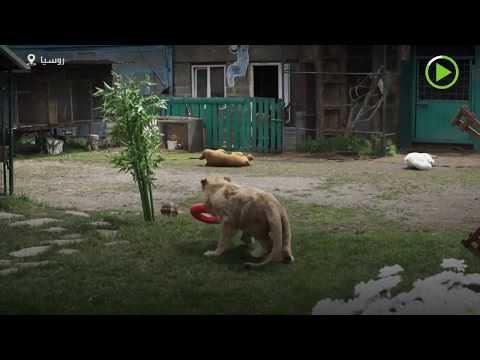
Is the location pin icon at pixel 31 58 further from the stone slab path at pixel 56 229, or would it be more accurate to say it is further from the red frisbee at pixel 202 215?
the red frisbee at pixel 202 215

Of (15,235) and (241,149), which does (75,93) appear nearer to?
(241,149)

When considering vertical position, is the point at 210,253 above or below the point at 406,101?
below

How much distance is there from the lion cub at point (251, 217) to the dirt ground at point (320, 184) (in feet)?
5.19

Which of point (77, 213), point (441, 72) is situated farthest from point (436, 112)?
point (77, 213)

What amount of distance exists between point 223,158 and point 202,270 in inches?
186

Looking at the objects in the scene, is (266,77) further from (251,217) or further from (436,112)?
(251,217)

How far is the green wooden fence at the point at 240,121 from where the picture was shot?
11.3 m

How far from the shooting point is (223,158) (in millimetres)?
10211

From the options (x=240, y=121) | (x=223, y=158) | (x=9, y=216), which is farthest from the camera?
(x=240, y=121)

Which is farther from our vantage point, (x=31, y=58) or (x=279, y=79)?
(x=279, y=79)

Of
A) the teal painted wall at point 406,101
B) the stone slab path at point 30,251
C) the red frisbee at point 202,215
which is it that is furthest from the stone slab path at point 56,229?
the teal painted wall at point 406,101

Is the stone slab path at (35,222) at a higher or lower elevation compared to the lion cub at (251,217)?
lower

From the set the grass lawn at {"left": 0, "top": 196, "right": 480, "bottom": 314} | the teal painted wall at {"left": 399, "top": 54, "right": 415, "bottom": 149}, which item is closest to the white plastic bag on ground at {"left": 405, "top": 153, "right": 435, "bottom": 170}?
the teal painted wall at {"left": 399, "top": 54, "right": 415, "bottom": 149}

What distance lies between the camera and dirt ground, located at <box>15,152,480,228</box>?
7.53 metres
